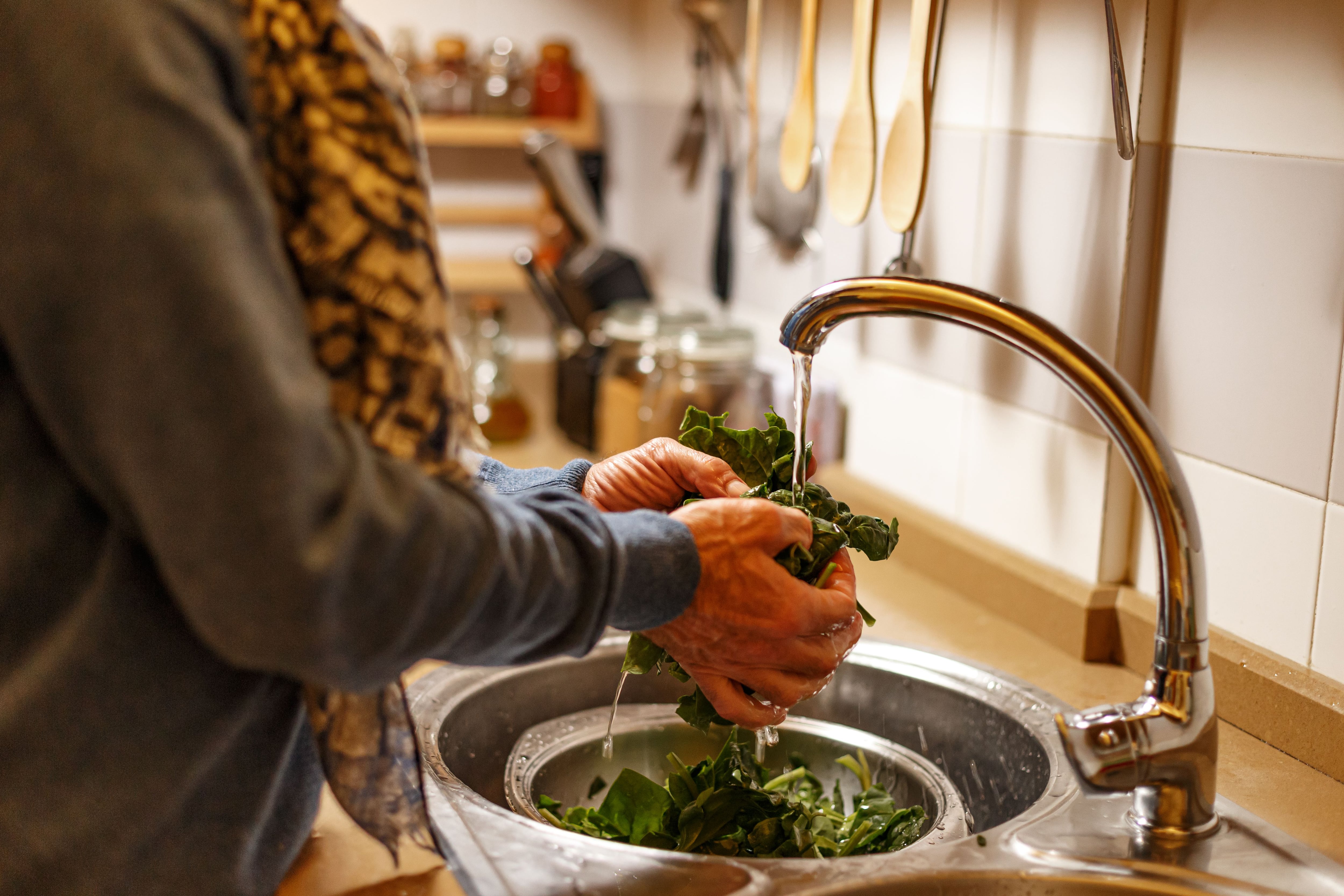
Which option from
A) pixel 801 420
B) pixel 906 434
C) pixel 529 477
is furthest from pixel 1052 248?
pixel 529 477

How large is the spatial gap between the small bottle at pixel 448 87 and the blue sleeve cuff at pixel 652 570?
5.61 feet

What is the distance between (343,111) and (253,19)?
0.06 meters

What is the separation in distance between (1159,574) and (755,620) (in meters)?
0.26

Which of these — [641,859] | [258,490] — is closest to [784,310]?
[641,859]

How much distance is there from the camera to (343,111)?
2.00ft

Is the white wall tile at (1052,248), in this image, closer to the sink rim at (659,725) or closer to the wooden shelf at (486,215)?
the sink rim at (659,725)

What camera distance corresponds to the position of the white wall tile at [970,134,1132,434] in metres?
1.12

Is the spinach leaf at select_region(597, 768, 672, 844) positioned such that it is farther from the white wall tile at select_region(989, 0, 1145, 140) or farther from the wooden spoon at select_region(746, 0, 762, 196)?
the wooden spoon at select_region(746, 0, 762, 196)

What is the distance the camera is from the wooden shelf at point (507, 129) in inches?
88.0

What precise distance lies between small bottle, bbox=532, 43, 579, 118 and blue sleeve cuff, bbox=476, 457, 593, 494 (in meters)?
1.46

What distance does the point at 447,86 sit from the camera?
2262mm

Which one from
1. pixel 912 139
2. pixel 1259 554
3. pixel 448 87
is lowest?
pixel 1259 554

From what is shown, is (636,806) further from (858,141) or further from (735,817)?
(858,141)

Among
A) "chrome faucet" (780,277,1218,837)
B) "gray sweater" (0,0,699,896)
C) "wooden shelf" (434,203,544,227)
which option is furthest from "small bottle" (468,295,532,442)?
"gray sweater" (0,0,699,896)
